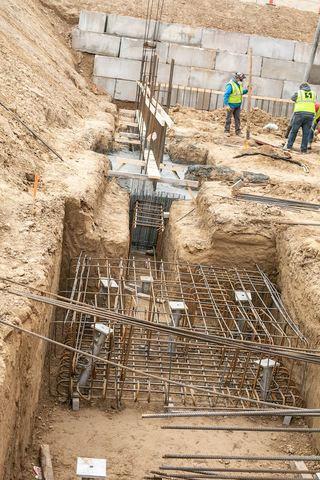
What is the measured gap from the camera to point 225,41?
21.2 metres

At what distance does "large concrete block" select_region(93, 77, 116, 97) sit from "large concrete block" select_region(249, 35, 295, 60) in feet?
15.0

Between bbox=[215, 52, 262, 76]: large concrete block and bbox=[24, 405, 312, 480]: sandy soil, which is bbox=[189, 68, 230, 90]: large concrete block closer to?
bbox=[215, 52, 262, 76]: large concrete block

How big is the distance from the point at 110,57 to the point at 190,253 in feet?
41.5

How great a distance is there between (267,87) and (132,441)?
16626 mm

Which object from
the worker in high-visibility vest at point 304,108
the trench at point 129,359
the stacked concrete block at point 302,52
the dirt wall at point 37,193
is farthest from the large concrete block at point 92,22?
the trench at point 129,359

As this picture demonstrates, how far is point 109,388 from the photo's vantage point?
21.8 ft

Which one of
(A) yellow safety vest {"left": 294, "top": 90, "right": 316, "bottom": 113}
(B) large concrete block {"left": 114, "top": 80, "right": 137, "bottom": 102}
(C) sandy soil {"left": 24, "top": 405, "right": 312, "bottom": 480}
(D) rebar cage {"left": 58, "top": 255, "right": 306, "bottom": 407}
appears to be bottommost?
(C) sandy soil {"left": 24, "top": 405, "right": 312, "bottom": 480}

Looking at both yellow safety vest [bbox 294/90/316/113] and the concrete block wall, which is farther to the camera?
the concrete block wall

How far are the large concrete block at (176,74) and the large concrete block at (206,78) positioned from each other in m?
0.15

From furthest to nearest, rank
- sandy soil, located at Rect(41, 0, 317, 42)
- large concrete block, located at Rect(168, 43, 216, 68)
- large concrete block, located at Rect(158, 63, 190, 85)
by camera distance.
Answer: sandy soil, located at Rect(41, 0, 317, 42), large concrete block, located at Rect(168, 43, 216, 68), large concrete block, located at Rect(158, 63, 190, 85)

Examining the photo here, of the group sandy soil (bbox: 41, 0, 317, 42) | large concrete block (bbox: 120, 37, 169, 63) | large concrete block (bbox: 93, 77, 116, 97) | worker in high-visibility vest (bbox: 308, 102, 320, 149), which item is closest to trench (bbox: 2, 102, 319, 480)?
worker in high-visibility vest (bbox: 308, 102, 320, 149)

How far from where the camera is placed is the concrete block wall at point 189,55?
20156 mm

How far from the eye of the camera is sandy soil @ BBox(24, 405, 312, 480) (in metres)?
5.67

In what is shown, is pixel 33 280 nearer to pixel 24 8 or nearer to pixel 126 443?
pixel 126 443
